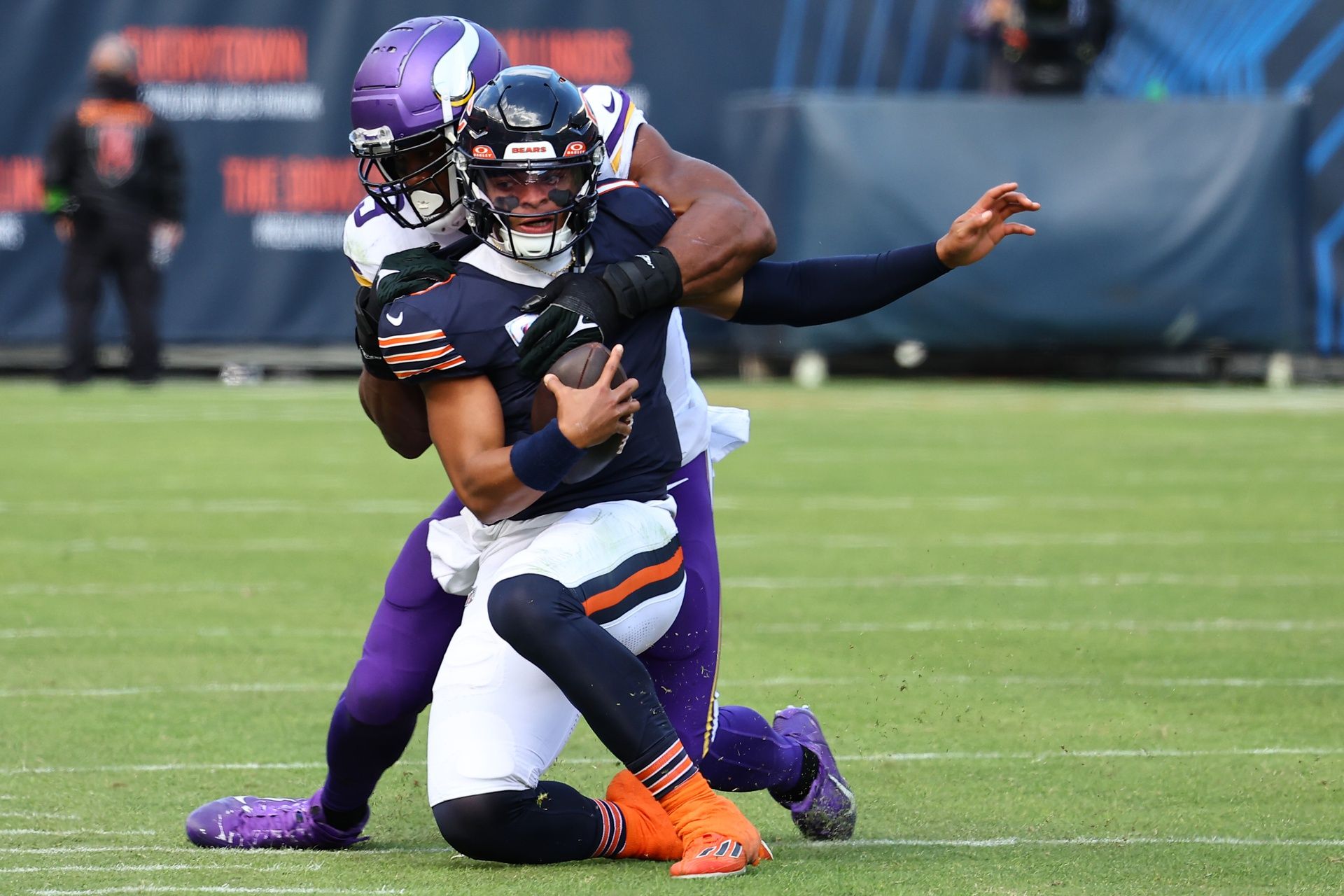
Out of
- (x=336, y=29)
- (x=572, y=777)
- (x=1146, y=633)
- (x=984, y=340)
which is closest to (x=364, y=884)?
(x=572, y=777)

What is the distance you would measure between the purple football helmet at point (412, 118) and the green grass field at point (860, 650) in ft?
4.33

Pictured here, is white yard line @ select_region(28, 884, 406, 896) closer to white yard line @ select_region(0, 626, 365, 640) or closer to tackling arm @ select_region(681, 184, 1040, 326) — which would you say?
tackling arm @ select_region(681, 184, 1040, 326)

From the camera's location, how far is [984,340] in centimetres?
1466

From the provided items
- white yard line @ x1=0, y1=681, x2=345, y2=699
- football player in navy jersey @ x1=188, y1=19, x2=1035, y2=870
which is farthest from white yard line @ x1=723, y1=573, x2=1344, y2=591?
football player in navy jersey @ x1=188, y1=19, x2=1035, y2=870

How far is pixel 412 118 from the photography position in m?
3.94

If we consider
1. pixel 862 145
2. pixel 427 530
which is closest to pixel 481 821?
pixel 427 530

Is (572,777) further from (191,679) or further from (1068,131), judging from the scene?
(1068,131)

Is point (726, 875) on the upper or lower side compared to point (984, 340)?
upper

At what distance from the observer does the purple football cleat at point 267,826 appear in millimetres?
3848

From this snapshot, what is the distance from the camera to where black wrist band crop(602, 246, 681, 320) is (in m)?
3.70

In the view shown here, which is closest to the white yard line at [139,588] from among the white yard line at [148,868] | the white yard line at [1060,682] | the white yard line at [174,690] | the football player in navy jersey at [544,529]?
the white yard line at [174,690]

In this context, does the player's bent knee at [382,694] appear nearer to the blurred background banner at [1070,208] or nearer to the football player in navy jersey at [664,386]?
the football player in navy jersey at [664,386]

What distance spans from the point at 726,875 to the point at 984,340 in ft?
38.1

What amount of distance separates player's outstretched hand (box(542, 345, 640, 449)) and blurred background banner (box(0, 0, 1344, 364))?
1096 cm
